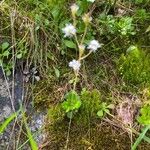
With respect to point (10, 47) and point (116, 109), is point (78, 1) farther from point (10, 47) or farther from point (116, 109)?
point (116, 109)

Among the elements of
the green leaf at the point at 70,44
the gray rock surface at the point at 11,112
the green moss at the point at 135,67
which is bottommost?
the gray rock surface at the point at 11,112

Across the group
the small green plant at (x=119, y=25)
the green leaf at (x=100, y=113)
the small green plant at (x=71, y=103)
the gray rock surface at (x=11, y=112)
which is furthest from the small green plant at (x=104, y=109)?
the small green plant at (x=119, y=25)

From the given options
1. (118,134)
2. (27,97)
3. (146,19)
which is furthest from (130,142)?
(146,19)

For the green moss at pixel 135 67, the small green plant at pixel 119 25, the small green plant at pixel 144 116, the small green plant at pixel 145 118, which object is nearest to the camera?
the small green plant at pixel 145 118

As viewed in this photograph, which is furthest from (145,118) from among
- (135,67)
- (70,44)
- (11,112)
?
(11,112)

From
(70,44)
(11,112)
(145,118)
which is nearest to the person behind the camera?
(145,118)

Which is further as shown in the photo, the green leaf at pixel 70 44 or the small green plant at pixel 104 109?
the green leaf at pixel 70 44

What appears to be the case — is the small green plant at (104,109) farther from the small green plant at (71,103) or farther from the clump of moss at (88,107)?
the small green plant at (71,103)

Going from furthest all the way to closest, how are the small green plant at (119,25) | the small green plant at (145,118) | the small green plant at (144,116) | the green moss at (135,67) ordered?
the small green plant at (119,25) < the green moss at (135,67) < the small green plant at (144,116) < the small green plant at (145,118)

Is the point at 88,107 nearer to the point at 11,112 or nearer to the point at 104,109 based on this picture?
the point at 104,109
